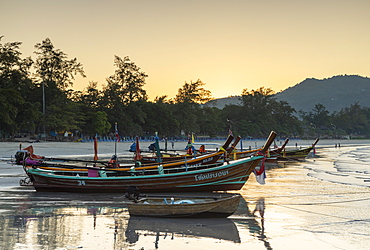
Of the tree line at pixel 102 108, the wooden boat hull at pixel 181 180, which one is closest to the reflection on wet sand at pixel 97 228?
the wooden boat hull at pixel 181 180

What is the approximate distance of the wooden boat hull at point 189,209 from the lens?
12648 millimetres

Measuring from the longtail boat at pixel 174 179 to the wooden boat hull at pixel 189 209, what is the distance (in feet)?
18.0

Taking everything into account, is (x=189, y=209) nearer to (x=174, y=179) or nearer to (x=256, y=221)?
(x=256, y=221)

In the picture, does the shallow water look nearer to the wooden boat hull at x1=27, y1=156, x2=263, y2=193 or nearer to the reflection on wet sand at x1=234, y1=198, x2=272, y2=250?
the reflection on wet sand at x1=234, y1=198, x2=272, y2=250

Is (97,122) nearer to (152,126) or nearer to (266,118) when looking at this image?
(152,126)

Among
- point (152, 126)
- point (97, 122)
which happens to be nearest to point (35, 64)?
point (97, 122)

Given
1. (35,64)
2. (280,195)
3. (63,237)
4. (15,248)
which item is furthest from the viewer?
(35,64)

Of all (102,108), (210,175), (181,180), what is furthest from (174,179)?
(102,108)

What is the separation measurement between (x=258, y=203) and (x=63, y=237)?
316 inches

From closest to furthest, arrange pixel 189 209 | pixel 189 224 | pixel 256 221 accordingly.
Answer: pixel 189 224 → pixel 189 209 → pixel 256 221

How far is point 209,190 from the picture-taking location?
19.2 meters

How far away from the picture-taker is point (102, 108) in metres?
77.7

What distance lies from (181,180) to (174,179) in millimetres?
310

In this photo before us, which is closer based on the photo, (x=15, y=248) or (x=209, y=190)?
(x=15, y=248)
